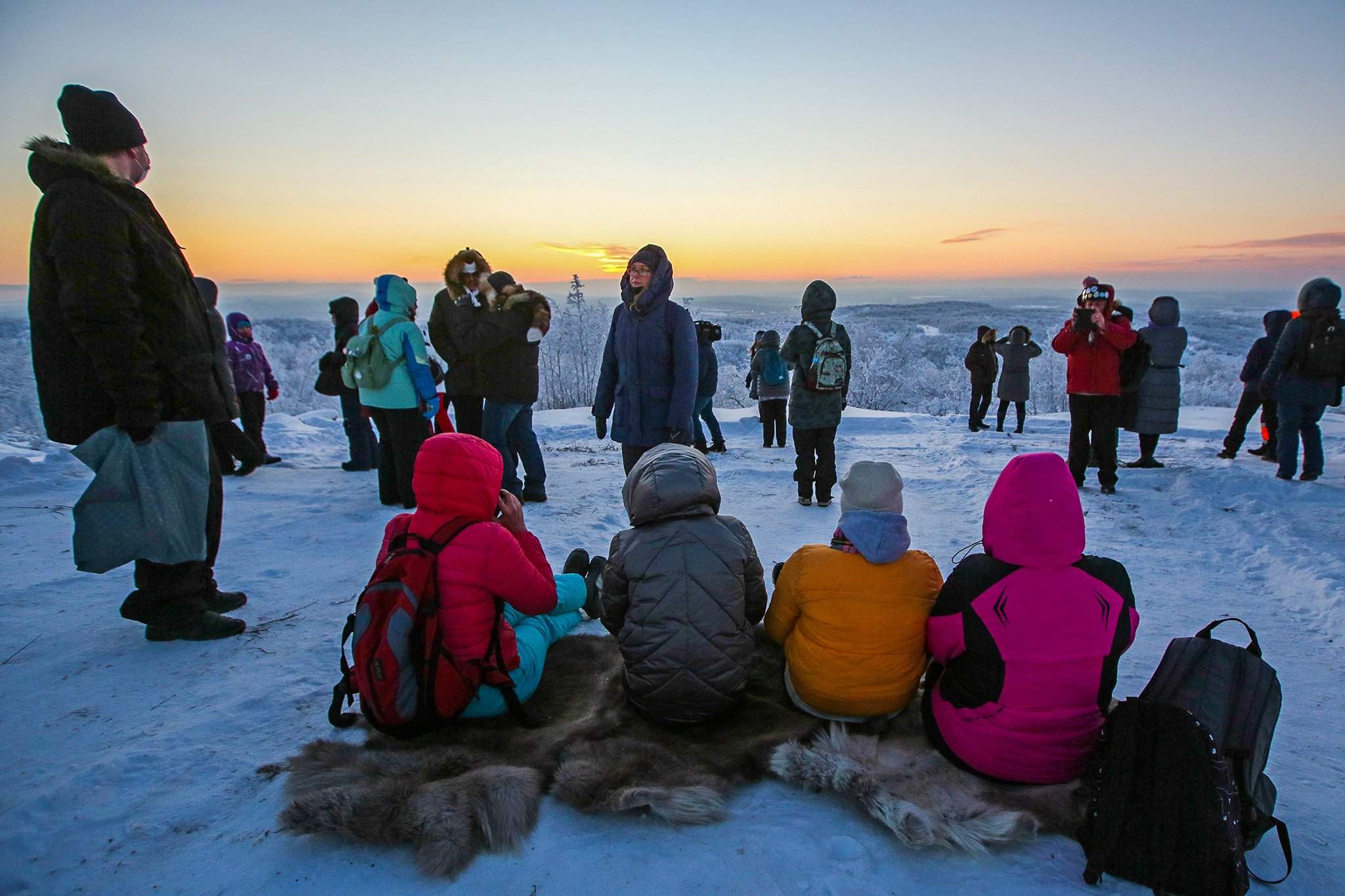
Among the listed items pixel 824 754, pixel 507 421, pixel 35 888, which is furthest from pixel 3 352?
pixel 824 754

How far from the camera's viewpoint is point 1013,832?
2.02 m

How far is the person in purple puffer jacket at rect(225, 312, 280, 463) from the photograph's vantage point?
292 inches

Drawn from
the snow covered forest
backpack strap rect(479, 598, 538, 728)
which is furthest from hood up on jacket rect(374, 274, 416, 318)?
the snow covered forest

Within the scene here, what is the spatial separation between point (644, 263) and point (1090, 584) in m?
3.17

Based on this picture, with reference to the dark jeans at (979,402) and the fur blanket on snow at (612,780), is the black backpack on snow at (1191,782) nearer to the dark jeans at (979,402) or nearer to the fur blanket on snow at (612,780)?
the fur blanket on snow at (612,780)

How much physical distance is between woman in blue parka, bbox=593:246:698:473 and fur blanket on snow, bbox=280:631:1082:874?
7.43ft

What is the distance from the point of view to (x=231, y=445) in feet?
17.0

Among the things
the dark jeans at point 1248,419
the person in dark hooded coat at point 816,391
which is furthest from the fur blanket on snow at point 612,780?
the dark jeans at point 1248,419

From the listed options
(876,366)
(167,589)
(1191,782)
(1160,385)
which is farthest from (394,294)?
(876,366)

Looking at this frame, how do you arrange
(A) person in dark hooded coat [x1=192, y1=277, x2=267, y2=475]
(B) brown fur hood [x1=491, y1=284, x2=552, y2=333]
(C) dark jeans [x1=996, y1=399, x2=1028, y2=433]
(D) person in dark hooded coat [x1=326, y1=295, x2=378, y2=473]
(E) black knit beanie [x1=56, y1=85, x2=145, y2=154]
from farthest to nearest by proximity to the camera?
(C) dark jeans [x1=996, y1=399, x2=1028, y2=433], (D) person in dark hooded coat [x1=326, y1=295, x2=378, y2=473], (B) brown fur hood [x1=491, y1=284, x2=552, y2=333], (A) person in dark hooded coat [x1=192, y1=277, x2=267, y2=475], (E) black knit beanie [x1=56, y1=85, x2=145, y2=154]

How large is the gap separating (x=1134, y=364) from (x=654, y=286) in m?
4.63

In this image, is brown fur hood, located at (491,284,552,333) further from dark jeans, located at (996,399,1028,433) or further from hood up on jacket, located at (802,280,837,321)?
dark jeans, located at (996,399,1028,433)

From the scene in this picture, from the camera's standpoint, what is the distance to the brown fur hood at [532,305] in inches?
228

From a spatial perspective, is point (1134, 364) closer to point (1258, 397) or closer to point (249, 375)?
point (1258, 397)
